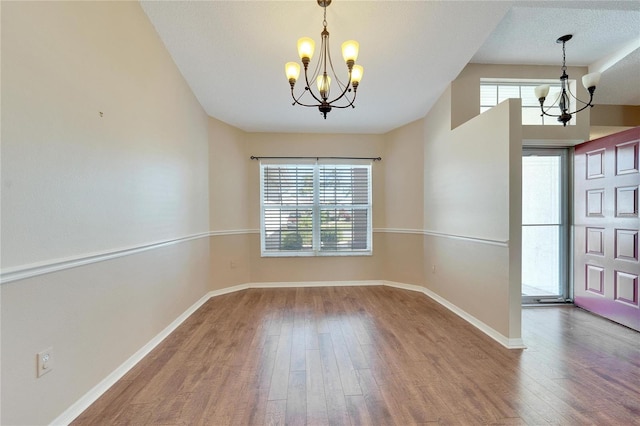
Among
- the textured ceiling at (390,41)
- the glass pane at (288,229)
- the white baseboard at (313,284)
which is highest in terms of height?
the textured ceiling at (390,41)

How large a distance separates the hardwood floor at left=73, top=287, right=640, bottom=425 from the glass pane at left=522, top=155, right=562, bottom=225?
1.24 metres

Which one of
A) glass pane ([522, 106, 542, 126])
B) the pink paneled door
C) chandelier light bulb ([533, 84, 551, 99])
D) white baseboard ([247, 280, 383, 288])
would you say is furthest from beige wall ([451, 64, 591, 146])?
white baseboard ([247, 280, 383, 288])

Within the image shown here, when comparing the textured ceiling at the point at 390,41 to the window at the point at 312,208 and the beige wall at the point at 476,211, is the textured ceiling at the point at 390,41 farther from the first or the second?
the window at the point at 312,208

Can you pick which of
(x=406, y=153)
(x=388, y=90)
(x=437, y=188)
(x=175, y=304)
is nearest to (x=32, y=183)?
(x=175, y=304)

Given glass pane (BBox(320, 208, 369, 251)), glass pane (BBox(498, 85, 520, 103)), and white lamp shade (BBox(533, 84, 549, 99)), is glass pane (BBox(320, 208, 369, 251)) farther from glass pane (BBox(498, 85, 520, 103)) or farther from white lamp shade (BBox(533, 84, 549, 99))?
white lamp shade (BBox(533, 84, 549, 99))

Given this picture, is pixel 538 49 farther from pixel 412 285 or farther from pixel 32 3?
pixel 32 3

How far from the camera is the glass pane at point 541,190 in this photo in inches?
136

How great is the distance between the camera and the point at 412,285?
4.13 meters

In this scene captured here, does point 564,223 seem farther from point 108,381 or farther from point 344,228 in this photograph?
point 108,381

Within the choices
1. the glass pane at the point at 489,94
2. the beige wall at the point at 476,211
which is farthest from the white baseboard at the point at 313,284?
the glass pane at the point at 489,94

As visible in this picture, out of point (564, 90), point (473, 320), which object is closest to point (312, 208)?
point (473, 320)

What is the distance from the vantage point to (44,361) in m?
1.42

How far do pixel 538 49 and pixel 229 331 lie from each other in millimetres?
4560

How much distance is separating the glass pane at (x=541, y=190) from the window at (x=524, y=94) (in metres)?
0.49
